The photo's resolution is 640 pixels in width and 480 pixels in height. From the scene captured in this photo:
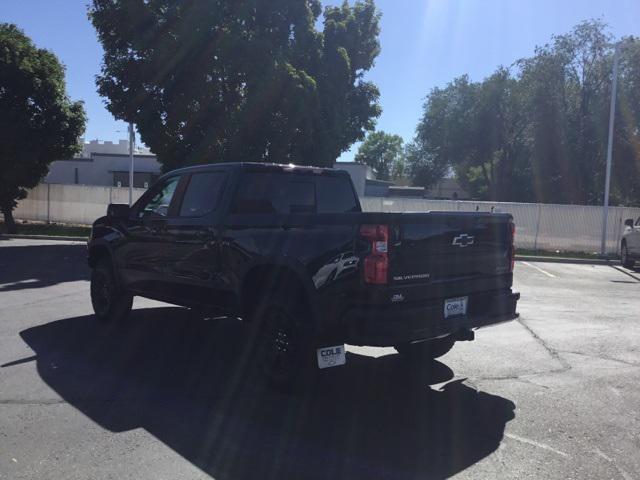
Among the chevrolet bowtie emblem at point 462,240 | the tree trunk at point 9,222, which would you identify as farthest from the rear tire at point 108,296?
the tree trunk at point 9,222

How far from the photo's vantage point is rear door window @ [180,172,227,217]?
20.4 feet

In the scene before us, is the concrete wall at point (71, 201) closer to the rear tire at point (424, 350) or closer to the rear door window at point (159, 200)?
the rear door window at point (159, 200)

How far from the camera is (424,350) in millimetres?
6672

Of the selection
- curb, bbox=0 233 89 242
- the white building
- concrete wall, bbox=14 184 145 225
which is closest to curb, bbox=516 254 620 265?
curb, bbox=0 233 89 242

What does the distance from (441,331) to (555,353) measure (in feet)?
9.15

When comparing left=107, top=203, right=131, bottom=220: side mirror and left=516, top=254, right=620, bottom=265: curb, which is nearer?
left=107, top=203, right=131, bottom=220: side mirror

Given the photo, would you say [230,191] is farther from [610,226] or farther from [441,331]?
[610,226]

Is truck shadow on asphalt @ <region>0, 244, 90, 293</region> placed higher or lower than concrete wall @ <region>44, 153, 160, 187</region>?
lower

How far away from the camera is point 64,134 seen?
22.9m

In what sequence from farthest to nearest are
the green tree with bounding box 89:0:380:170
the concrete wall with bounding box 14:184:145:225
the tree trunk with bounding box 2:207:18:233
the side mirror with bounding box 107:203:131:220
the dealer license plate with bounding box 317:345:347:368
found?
the concrete wall with bounding box 14:184:145:225 < the tree trunk with bounding box 2:207:18:233 < the green tree with bounding box 89:0:380:170 < the side mirror with bounding box 107:203:131:220 < the dealer license plate with bounding box 317:345:347:368

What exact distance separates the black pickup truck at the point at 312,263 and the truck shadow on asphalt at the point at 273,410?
442 millimetres

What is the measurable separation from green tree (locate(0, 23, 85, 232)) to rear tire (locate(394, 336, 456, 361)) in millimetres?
19433

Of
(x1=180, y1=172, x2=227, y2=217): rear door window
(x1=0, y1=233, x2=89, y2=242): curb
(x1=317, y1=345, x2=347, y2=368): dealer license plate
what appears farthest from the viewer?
(x1=0, y1=233, x2=89, y2=242): curb

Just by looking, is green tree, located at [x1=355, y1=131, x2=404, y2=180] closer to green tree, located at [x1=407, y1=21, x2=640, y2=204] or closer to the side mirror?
green tree, located at [x1=407, y1=21, x2=640, y2=204]
